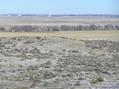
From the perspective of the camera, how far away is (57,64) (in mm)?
25703

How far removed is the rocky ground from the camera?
18.0m

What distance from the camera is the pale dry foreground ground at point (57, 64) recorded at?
1803 centimetres

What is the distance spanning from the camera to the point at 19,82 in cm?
1856

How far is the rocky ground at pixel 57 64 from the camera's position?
1803 centimetres

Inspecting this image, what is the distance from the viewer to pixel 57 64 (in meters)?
25.7

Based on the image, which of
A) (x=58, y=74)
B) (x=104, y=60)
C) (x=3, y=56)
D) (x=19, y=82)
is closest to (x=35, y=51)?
(x=3, y=56)

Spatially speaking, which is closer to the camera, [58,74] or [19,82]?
[19,82]

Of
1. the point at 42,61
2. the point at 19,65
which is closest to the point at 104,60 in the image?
the point at 42,61

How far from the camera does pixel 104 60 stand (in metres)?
28.0

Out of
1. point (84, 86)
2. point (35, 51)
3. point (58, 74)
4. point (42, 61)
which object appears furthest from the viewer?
point (35, 51)

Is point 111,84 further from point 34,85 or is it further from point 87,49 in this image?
point 87,49

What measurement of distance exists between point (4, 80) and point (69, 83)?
11.0 ft

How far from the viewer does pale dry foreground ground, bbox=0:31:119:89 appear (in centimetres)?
1803

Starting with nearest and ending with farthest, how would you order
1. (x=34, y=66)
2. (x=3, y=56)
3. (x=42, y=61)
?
(x=34, y=66) → (x=42, y=61) → (x=3, y=56)
